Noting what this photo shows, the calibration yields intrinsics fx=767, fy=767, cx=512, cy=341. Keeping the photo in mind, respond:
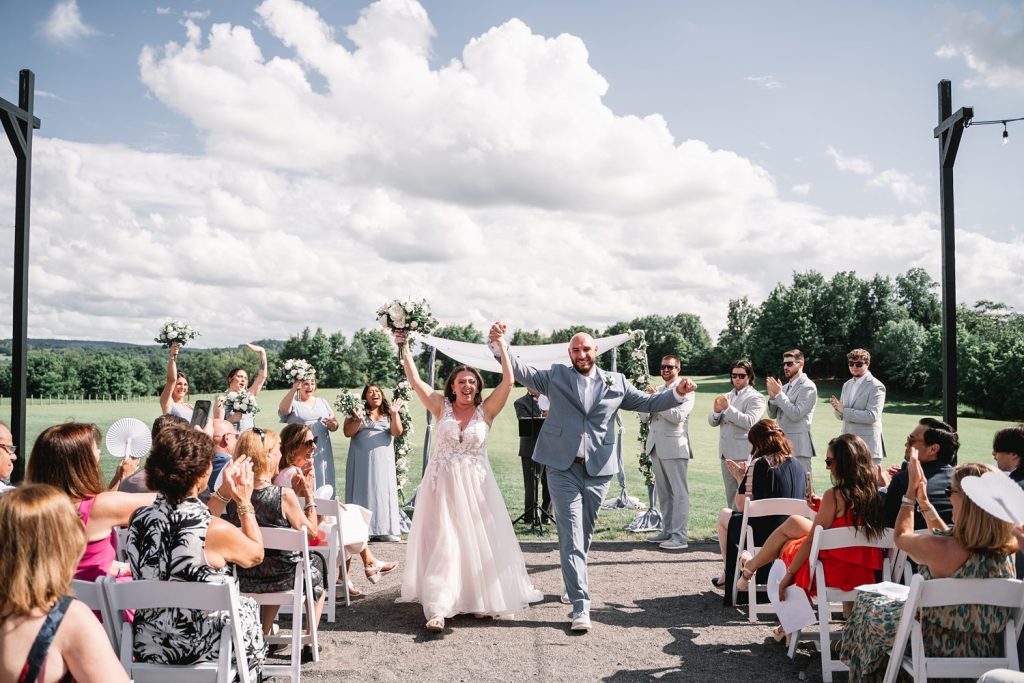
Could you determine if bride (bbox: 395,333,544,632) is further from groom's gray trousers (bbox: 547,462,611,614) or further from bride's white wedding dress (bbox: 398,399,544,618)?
groom's gray trousers (bbox: 547,462,611,614)

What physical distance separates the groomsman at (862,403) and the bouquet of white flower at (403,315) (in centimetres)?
447

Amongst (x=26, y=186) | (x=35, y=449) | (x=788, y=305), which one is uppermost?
(x=788, y=305)

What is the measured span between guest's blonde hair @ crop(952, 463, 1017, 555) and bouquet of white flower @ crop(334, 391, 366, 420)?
6329mm

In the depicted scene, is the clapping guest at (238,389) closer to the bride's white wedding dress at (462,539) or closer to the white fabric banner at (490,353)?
the white fabric banner at (490,353)

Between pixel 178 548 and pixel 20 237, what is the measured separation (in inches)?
199

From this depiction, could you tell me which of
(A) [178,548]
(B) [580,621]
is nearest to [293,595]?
(A) [178,548]

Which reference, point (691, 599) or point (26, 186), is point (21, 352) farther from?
point (691, 599)

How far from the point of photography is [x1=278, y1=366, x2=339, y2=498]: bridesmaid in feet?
29.2

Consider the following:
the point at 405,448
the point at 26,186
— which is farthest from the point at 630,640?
the point at 26,186

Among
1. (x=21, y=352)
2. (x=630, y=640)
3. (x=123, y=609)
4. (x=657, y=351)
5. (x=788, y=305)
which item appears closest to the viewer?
(x=123, y=609)

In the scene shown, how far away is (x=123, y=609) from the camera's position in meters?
3.22

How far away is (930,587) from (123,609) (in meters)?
3.46

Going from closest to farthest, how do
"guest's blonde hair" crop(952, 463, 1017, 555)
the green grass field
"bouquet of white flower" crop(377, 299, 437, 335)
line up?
1. "guest's blonde hair" crop(952, 463, 1017, 555)
2. "bouquet of white flower" crop(377, 299, 437, 335)
3. the green grass field

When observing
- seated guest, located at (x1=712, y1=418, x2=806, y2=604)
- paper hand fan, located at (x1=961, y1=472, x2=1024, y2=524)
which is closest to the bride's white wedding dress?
seated guest, located at (x1=712, y1=418, x2=806, y2=604)
